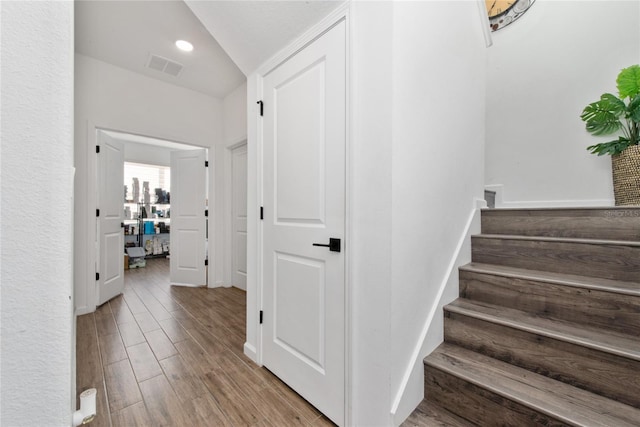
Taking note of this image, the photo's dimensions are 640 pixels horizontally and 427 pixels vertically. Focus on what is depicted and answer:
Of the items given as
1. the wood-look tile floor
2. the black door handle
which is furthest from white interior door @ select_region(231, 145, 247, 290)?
the black door handle

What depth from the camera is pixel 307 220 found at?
5.11 feet

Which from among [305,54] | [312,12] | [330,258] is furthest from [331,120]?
[330,258]

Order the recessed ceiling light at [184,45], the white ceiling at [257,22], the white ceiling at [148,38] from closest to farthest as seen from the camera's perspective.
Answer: the white ceiling at [257,22] < the white ceiling at [148,38] < the recessed ceiling light at [184,45]

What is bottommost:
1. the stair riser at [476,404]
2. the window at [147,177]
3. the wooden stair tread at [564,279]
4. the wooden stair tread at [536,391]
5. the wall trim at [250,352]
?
the wall trim at [250,352]

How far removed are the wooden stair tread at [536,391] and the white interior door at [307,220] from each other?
0.58m

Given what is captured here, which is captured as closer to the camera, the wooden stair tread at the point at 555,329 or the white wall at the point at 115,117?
the wooden stair tread at the point at 555,329

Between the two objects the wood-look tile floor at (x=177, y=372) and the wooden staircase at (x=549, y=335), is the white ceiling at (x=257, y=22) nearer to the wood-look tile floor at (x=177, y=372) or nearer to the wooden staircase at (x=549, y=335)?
the wooden staircase at (x=549, y=335)

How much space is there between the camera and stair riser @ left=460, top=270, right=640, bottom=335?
120cm

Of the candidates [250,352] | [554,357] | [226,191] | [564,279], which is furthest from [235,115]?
[554,357]

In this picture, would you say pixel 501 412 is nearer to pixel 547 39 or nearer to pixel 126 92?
pixel 547 39

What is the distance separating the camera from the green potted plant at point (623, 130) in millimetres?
2032

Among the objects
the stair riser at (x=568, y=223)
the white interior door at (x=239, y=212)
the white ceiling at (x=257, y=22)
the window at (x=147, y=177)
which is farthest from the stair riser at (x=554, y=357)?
the window at (x=147, y=177)

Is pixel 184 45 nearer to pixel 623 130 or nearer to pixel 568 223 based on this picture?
pixel 568 223

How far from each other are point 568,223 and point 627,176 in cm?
95
